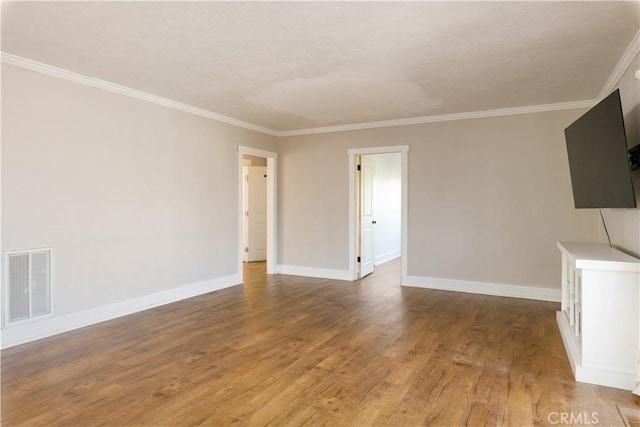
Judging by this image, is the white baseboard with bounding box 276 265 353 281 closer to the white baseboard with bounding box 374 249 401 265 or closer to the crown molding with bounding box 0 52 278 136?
the white baseboard with bounding box 374 249 401 265

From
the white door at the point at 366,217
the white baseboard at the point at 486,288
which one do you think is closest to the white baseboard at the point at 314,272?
the white door at the point at 366,217

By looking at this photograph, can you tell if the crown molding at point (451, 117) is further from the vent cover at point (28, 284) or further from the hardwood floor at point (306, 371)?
the vent cover at point (28, 284)

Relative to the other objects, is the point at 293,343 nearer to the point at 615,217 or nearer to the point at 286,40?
the point at 286,40

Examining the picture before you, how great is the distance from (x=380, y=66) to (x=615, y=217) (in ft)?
9.06

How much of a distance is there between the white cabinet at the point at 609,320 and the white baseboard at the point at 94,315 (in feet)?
13.9

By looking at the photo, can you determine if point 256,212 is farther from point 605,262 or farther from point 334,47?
point 605,262

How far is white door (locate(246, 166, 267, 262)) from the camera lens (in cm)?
798

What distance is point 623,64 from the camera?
3244 millimetres

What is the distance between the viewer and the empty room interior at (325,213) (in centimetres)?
241

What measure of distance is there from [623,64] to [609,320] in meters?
2.29

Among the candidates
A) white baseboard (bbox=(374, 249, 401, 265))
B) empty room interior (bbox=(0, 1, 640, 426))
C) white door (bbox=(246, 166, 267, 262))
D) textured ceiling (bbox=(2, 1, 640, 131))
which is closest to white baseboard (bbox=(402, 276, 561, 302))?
empty room interior (bbox=(0, 1, 640, 426))

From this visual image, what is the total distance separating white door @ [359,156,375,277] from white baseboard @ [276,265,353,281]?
333 mm

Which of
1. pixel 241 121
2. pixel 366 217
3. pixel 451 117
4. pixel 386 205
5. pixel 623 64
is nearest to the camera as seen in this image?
pixel 623 64

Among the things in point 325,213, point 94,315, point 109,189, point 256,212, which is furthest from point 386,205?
point 94,315
